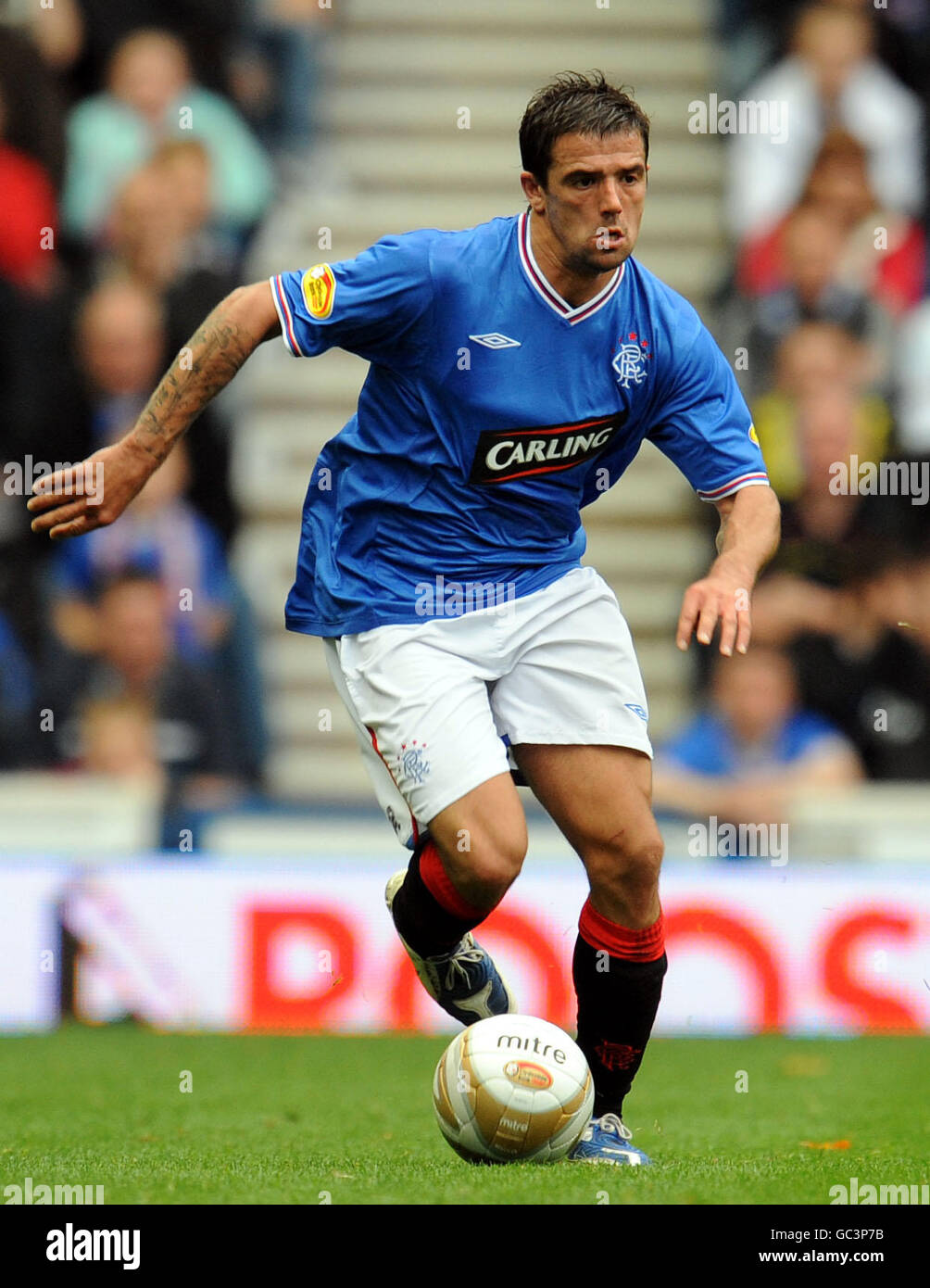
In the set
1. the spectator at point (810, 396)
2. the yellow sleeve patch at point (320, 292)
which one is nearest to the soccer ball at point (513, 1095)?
the yellow sleeve patch at point (320, 292)

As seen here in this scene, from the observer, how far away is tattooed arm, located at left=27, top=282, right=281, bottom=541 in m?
4.64

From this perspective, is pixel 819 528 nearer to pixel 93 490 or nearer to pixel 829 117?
pixel 829 117

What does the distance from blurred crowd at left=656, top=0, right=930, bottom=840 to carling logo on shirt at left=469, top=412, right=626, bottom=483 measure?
4601 mm

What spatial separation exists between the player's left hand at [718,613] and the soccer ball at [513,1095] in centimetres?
105

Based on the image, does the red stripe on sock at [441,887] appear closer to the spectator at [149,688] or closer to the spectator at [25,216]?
the spectator at [149,688]

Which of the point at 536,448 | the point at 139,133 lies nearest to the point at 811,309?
the point at 139,133

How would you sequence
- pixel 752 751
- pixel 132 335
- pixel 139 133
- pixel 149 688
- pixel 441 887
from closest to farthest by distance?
pixel 441 887
pixel 752 751
pixel 149 688
pixel 132 335
pixel 139 133

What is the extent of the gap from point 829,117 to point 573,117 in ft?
23.8

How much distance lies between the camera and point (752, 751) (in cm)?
955

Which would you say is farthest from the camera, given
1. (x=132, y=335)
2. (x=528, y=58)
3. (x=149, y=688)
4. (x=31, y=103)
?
(x=528, y=58)

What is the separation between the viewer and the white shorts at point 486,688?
4812 mm

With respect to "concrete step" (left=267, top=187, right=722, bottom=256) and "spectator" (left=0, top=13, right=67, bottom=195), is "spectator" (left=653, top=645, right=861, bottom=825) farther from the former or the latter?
"spectator" (left=0, top=13, right=67, bottom=195)

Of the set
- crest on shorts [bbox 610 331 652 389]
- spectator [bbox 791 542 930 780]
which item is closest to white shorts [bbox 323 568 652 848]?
crest on shorts [bbox 610 331 652 389]

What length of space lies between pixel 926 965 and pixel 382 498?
4.55 metres
